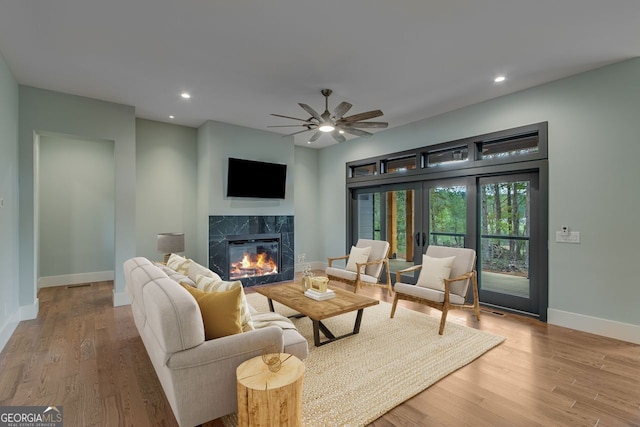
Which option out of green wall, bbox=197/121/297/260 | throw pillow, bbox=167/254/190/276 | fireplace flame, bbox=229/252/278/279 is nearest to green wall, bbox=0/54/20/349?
throw pillow, bbox=167/254/190/276

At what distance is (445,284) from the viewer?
340 cm

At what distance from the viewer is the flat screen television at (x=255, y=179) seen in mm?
5546

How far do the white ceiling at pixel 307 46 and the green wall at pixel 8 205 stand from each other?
33 centimetres

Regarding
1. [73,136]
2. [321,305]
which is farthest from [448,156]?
[73,136]

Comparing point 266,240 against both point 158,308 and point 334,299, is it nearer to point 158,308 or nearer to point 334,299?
point 334,299

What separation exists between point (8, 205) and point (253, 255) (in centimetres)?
346

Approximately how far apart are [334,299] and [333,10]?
273 centimetres

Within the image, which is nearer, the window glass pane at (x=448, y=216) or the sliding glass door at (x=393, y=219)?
the window glass pane at (x=448, y=216)

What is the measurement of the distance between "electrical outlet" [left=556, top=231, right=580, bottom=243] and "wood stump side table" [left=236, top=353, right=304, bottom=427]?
12.1ft

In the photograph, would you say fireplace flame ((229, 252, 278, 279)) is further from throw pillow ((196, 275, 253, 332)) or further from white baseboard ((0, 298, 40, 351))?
throw pillow ((196, 275, 253, 332))

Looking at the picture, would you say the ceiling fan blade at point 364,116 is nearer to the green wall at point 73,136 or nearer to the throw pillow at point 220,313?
the throw pillow at point 220,313

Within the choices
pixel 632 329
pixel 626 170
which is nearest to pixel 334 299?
pixel 632 329

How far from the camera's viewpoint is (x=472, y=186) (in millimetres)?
4621

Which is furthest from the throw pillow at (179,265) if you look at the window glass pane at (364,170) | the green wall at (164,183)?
the window glass pane at (364,170)
